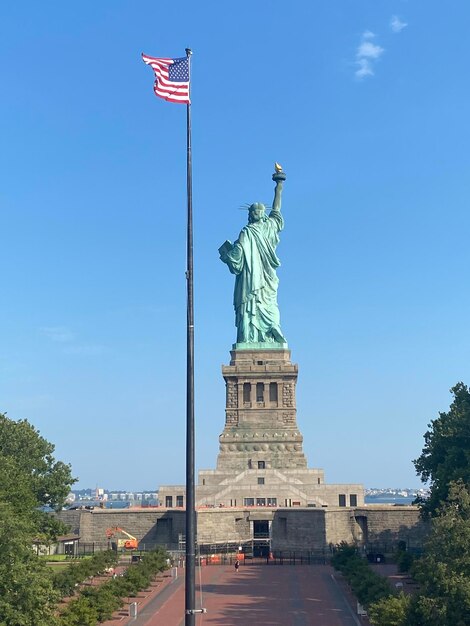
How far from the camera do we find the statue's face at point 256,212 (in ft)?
256

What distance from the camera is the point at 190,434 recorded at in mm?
15039

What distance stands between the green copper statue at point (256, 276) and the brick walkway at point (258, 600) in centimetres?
2979

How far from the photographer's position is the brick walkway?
3325 cm

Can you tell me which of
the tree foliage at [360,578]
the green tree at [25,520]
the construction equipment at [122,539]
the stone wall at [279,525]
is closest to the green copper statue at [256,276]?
the stone wall at [279,525]

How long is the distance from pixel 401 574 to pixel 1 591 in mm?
28437

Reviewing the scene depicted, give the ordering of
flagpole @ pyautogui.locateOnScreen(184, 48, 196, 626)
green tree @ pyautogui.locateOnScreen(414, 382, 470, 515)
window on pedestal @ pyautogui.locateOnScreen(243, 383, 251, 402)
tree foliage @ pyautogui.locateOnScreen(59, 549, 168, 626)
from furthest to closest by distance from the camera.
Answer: window on pedestal @ pyautogui.locateOnScreen(243, 383, 251, 402) → green tree @ pyautogui.locateOnScreen(414, 382, 470, 515) → tree foliage @ pyautogui.locateOnScreen(59, 549, 168, 626) → flagpole @ pyautogui.locateOnScreen(184, 48, 196, 626)

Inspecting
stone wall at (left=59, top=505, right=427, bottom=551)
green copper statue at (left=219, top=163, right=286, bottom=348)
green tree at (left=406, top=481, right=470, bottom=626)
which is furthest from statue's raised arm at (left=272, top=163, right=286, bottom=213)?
green tree at (left=406, top=481, right=470, bottom=626)

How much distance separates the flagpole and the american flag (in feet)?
1.16

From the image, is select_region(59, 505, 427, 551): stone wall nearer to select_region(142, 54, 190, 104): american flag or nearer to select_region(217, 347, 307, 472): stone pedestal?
select_region(217, 347, 307, 472): stone pedestal

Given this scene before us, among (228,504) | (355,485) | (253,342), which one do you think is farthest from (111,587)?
(253,342)

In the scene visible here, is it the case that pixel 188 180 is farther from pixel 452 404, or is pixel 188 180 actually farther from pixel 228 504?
pixel 228 504

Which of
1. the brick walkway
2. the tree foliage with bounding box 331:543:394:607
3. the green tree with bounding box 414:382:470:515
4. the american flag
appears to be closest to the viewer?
the american flag

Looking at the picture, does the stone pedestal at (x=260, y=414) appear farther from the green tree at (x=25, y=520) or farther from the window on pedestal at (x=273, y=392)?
the green tree at (x=25, y=520)

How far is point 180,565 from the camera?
53.3 meters
